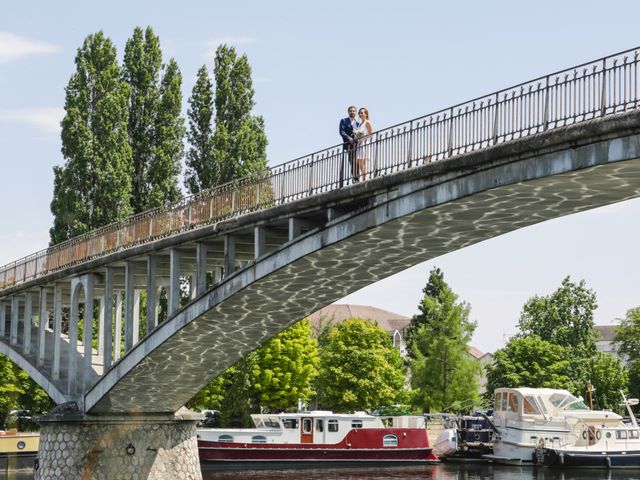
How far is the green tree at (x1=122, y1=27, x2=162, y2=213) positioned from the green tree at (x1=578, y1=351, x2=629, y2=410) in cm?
4002

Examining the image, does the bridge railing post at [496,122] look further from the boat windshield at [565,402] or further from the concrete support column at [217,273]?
the boat windshield at [565,402]

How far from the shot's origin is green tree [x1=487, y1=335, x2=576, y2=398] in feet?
228

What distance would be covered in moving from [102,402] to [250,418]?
24.6 metres

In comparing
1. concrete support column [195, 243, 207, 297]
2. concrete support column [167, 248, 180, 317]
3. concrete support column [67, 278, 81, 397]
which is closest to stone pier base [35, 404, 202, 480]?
concrete support column [67, 278, 81, 397]

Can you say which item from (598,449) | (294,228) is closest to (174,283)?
(294,228)

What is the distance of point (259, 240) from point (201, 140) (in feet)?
85.4

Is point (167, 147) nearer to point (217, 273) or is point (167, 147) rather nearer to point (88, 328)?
point (88, 328)

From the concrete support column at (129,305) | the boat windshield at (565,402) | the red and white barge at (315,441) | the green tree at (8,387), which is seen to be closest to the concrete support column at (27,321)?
the concrete support column at (129,305)

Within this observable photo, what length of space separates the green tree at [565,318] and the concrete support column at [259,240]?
60.4m

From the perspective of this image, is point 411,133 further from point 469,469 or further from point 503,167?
point 469,469

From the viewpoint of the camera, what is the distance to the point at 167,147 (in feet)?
166

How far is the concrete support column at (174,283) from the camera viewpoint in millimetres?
29312

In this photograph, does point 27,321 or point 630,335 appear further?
point 630,335

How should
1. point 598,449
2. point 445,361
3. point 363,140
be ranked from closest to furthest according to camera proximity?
point 363,140 → point 598,449 → point 445,361
